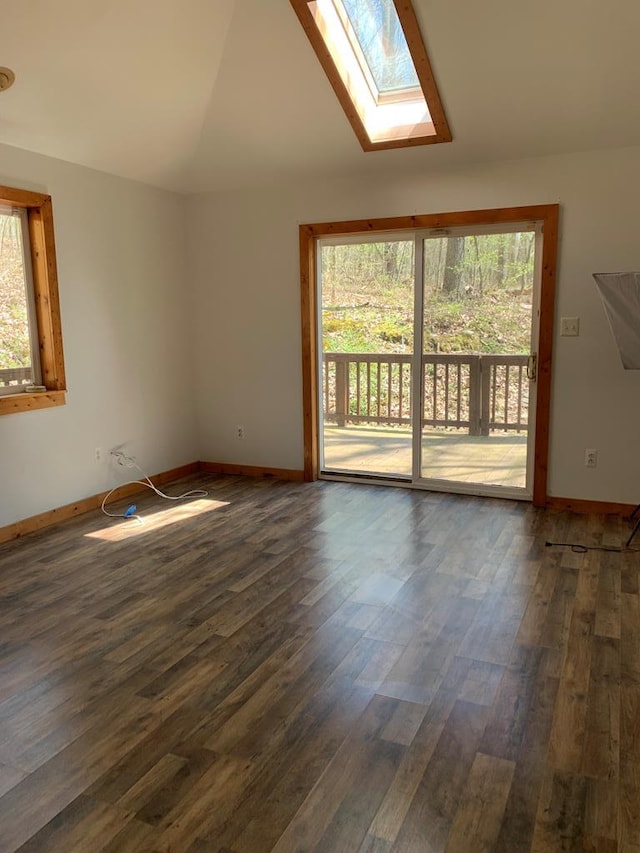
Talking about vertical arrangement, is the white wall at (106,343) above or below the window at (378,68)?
below

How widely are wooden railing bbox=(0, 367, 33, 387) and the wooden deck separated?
239cm

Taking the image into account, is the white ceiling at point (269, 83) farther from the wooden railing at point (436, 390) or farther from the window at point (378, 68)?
the wooden railing at point (436, 390)

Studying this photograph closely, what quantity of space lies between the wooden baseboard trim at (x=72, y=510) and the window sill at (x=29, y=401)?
2.38ft

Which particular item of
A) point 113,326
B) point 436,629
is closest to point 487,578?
point 436,629

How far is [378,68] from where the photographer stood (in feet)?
13.7

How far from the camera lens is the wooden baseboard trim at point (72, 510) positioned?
13.5 ft

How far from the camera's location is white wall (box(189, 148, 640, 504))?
167 inches

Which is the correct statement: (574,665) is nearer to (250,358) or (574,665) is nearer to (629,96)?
(629,96)

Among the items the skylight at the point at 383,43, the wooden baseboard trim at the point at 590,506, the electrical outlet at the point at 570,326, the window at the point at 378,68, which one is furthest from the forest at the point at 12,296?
the wooden baseboard trim at the point at 590,506

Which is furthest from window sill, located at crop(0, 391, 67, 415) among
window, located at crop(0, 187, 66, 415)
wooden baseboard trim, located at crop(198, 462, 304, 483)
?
wooden baseboard trim, located at crop(198, 462, 304, 483)

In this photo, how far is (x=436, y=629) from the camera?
2.82 m

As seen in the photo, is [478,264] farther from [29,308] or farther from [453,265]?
[29,308]

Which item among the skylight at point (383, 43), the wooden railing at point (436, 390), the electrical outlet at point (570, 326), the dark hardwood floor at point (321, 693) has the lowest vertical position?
the dark hardwood floor at point (321, 693)

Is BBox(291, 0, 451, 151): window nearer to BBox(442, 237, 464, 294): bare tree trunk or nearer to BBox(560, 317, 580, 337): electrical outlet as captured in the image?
BBox(442, 237, 464, 294): bare tree trunk
